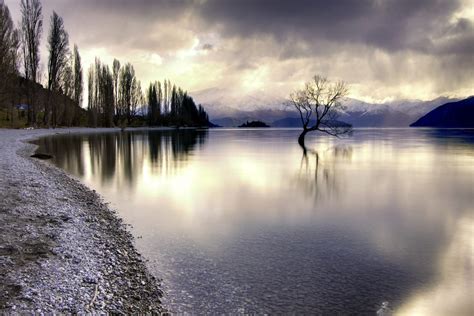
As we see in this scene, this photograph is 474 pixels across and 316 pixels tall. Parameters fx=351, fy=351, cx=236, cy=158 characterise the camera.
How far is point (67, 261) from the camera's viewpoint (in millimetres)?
6738

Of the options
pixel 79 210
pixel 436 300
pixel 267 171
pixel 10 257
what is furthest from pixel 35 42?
pixel 436 300

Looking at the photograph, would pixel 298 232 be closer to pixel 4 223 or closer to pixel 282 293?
pixel 282 293

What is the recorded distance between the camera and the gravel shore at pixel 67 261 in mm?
5324

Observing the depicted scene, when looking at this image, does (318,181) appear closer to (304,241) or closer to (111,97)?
(304,241)

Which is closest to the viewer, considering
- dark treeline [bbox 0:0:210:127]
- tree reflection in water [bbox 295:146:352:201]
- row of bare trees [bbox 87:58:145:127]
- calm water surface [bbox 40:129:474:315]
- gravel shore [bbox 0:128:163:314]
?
gravel shore [bbox 0:128:163:314]

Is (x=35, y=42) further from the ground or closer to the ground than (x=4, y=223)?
further from the ground

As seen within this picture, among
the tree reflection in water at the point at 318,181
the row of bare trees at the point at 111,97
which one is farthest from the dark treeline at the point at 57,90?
the tree reflection in water at the point at 318,181

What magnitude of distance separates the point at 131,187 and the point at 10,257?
10147mm

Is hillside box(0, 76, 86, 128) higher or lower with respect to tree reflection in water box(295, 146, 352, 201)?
higher

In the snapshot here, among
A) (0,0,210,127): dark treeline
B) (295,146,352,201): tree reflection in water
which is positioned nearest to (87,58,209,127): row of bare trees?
(0,0,210,127): dark treeline

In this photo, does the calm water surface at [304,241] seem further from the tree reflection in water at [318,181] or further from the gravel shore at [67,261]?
the gravel shore at [67,261]

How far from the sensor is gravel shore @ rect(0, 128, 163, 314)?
532 cm

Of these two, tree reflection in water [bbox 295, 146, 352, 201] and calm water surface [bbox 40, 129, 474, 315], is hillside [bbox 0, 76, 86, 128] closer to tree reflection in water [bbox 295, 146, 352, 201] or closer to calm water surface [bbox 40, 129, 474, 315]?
tree reflection in water [bbox 295, 146, 352, 201]

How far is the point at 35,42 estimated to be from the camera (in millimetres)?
66000
